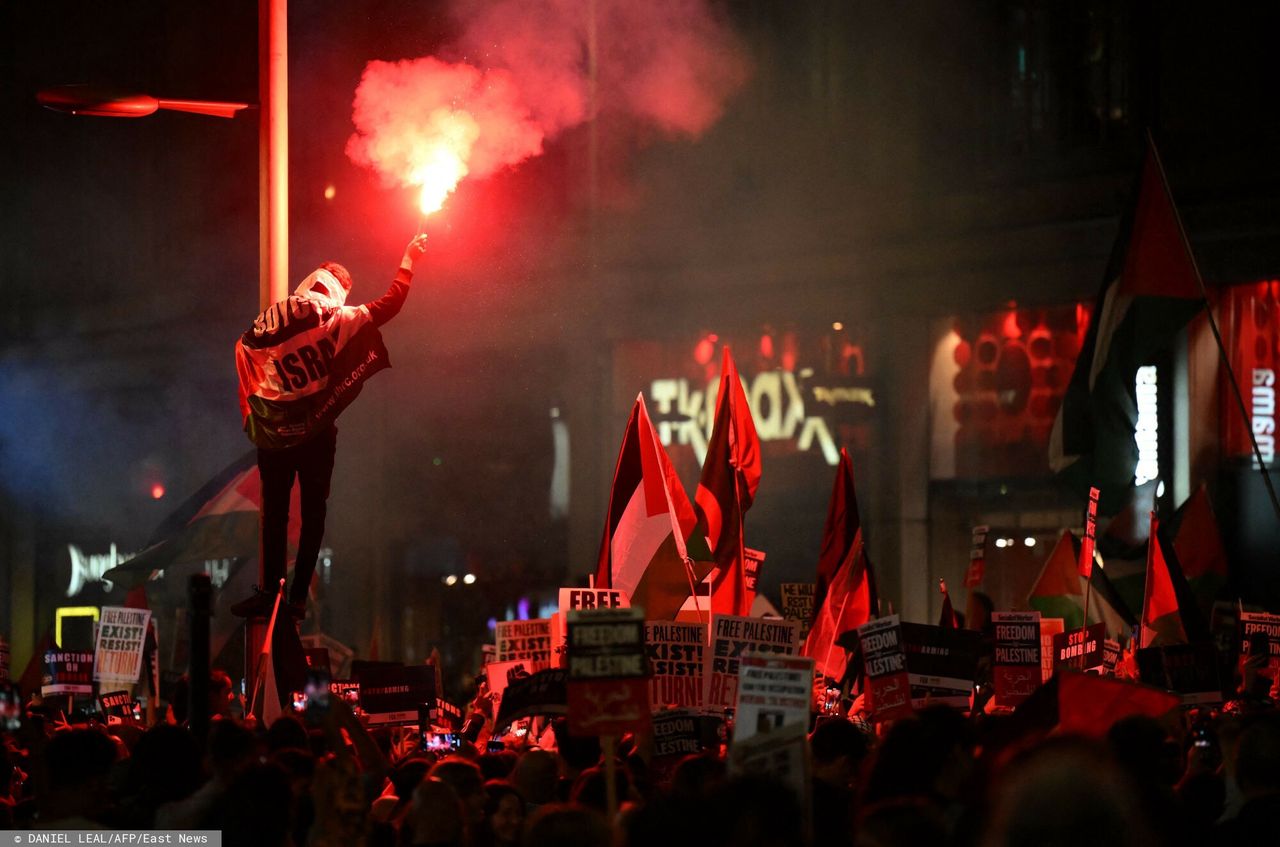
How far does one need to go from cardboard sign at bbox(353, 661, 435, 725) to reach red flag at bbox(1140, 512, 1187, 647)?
499 centimetres

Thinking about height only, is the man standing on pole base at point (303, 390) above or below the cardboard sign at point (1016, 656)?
above

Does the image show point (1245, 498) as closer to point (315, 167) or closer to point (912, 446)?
point (912, 446)

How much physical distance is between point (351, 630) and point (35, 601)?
712cm

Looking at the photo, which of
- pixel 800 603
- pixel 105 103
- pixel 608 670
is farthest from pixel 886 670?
pixel 105 103

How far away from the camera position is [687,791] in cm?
517

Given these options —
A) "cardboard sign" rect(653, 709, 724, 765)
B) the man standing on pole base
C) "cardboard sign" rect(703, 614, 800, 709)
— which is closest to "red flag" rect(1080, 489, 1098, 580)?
"cardboard sign" rect(703, 614, 800, 709)

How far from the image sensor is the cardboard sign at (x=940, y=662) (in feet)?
28.0

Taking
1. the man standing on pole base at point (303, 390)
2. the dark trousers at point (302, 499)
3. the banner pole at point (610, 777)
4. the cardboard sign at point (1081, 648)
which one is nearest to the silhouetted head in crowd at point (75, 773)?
the banner pole at point (610, 777)

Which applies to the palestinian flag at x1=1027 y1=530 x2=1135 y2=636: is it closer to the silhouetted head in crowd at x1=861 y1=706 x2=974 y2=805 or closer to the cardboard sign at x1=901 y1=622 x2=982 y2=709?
the cardboard sign at x1=901 y1=622 x2=982 y2=709

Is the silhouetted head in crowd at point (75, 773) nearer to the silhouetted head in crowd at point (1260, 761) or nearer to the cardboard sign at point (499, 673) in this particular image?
the silhouetted head in crowd at point (1260, 761)

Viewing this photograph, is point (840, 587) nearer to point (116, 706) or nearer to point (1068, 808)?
point (116, 706)

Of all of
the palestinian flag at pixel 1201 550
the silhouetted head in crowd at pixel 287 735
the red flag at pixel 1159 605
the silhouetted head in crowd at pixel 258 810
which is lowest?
the silhouetted head in crowd at pixel 258 810

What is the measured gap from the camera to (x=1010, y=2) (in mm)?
18453

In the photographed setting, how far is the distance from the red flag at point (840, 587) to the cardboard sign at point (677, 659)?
3.23 meters
